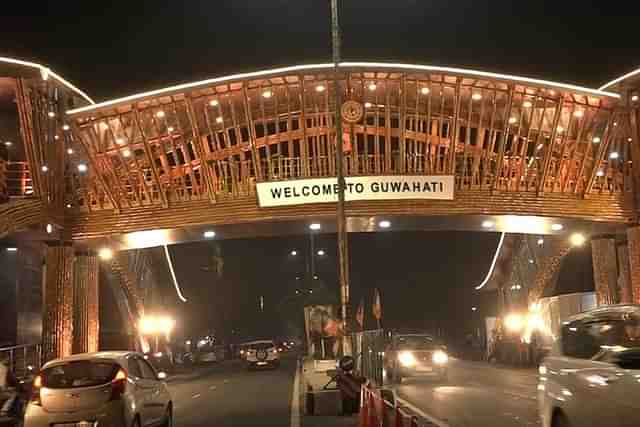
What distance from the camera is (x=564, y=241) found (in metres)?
37.3

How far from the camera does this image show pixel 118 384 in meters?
12.2

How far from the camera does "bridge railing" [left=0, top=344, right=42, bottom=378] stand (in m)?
24.5

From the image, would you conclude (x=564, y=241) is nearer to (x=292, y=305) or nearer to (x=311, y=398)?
(x=311, y=398)

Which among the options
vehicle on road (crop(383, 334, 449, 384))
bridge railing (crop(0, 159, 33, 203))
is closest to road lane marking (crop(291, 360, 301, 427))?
vehicle on road (crop(383, 334, 449, 384))

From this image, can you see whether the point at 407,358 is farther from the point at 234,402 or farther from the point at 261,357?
the point at 261,357

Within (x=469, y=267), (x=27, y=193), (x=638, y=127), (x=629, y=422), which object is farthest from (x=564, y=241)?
(x=629, y=422)

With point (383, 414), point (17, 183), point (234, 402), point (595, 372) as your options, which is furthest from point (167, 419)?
point (17, 183)

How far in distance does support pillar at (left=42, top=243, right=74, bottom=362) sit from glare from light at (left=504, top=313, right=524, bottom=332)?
995 inches

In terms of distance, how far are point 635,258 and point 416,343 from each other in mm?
8135

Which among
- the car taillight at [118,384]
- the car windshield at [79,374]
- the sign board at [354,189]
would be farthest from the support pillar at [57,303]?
the car taillight at [118,384]

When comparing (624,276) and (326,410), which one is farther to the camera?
(624,276)

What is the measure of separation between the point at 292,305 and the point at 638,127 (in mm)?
56045

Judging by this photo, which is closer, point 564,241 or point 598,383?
point 598,383

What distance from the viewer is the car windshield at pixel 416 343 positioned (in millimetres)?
27766
